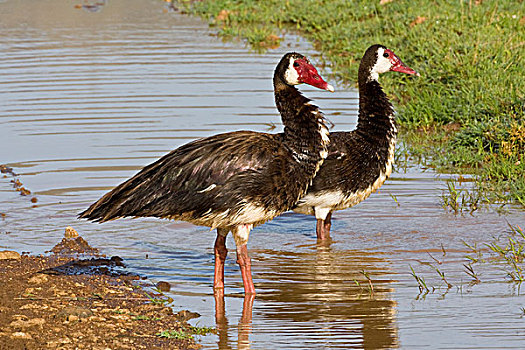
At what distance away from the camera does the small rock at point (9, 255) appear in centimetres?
675

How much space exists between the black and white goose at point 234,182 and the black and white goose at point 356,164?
983 mm

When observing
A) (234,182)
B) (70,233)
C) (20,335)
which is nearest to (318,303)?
(234,182)

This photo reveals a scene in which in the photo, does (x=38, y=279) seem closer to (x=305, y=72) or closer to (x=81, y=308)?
(x=81, y=308)

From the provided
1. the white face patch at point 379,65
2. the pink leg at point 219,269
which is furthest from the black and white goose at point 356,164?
the pink leg at point 219,269

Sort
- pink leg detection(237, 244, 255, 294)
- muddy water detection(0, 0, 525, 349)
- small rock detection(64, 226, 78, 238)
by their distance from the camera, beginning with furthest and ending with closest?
small rock detection(64, 226, 78, 238), pink leg detection(237, 244, 255, 294), muddy water detection(0, 0, 525, 349)

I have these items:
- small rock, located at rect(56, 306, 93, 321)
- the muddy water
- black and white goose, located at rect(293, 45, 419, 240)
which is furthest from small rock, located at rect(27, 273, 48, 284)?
black and white goose, located at rect(293, 45, 419, 240)

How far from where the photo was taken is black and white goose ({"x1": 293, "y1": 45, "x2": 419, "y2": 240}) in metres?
7.44

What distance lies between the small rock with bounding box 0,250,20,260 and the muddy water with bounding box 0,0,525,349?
364 mm

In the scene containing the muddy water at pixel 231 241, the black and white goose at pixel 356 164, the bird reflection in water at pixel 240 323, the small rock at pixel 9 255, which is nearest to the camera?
the bird reflection in water at pixel 240 323

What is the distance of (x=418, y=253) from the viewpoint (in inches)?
283

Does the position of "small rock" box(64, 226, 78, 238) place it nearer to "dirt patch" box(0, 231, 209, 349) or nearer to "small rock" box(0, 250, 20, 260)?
"dirt patch" box(0, 231, 209, 349)

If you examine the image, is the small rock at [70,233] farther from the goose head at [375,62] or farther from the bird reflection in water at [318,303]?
the goose head at [375,62]

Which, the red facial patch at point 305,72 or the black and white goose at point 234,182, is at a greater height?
the red facial patch at point 305,72

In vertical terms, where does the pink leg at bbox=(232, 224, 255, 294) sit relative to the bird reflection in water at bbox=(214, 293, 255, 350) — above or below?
above
